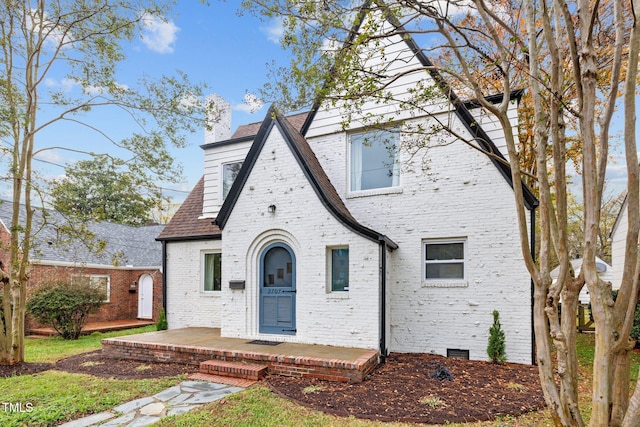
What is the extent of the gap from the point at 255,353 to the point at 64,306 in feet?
27.5

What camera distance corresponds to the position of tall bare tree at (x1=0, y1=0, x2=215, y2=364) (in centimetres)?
773

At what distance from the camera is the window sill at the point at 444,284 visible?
321 inches

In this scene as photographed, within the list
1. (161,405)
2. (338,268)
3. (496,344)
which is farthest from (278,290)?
(496,344)

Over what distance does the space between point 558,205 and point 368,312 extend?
4.74m

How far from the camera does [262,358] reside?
273 inches

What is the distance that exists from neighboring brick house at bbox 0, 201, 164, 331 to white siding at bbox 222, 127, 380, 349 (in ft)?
25.4

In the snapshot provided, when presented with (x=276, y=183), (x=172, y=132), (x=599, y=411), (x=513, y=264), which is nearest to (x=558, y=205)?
(x=599, y=411)

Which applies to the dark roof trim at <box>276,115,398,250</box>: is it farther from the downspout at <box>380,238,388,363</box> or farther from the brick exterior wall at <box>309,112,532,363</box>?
the brick exterior wall at <box>309,112,532,363</box>

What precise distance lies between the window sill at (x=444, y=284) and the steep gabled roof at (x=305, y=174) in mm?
1130

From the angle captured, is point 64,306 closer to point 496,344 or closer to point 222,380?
point 222,380

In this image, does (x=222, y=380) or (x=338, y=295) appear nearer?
(x=222, y=380)

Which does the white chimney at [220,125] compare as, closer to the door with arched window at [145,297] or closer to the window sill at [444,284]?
the window sill at [444,284]

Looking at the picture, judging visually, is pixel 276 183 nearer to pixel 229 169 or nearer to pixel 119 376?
pixel 229 169

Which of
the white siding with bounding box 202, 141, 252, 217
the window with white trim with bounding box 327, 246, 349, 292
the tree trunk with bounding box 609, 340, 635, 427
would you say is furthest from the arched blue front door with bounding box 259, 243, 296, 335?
the tree trunk with bounding box 609, 340, 635, 427
